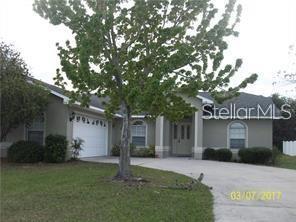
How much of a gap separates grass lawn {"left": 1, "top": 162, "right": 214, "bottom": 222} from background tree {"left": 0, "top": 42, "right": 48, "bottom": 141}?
12.1 ft

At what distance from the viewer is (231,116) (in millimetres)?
28141

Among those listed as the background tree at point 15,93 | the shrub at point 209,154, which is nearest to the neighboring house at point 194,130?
the shrub at point 209,154

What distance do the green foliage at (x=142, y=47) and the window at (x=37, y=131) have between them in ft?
26.9

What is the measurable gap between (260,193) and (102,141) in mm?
15849

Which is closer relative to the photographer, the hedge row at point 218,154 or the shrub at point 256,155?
the shrub at point 256,155

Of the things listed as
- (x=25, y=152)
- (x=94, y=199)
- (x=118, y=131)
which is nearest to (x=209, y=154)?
(x=118, y=131)

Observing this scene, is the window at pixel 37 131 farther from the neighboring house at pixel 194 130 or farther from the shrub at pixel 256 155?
the shrub at pixel 256 155

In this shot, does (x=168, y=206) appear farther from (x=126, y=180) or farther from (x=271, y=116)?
(x=271, y=116)

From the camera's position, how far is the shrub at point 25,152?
66.1 feet

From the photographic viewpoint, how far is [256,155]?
26.1m

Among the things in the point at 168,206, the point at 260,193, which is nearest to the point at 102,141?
the point at 260,193

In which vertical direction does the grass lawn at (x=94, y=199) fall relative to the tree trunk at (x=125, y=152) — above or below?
below

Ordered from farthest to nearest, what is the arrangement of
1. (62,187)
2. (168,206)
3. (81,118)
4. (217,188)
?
(81,118)
(217,188)
(62,187)
(168,206)

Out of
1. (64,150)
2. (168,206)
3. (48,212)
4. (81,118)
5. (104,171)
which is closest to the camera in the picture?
(48,212)
